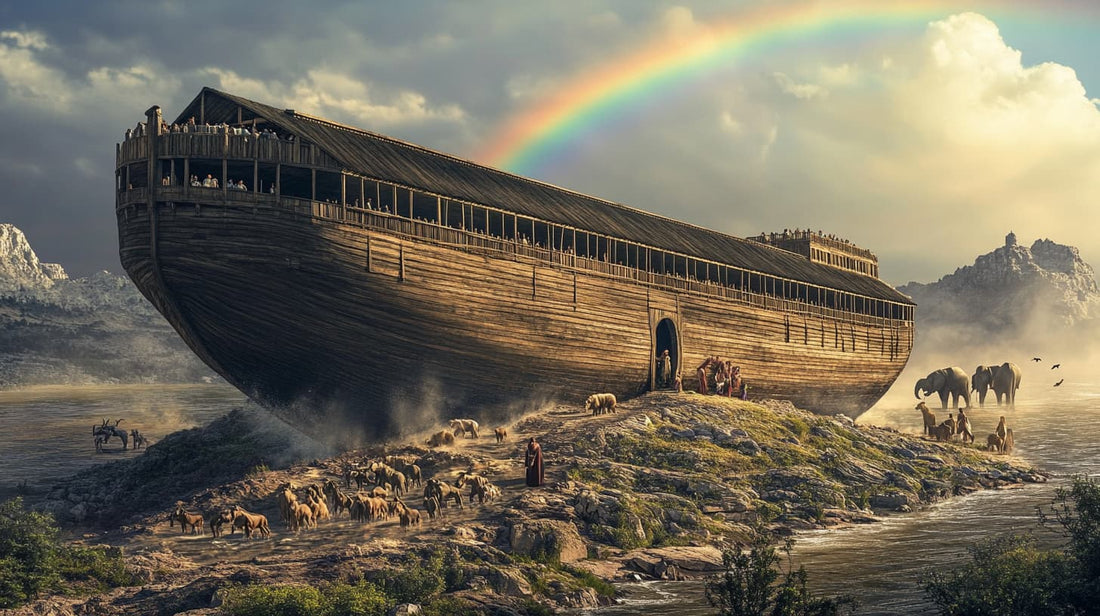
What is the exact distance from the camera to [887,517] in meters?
34.1

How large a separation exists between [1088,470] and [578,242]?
24.3 metres

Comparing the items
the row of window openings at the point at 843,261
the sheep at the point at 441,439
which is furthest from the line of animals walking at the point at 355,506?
the row of window openings at the point at 843,261

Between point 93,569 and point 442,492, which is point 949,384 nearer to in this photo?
point 442,492

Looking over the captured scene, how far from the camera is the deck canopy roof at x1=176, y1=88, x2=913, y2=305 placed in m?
36.1

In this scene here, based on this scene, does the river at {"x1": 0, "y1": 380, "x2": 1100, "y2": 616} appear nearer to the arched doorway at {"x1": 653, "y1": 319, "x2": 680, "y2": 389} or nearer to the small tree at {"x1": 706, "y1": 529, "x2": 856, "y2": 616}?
the small tree at {"x1": 706, "y1": 529, "x2": 856, "y2": 616}

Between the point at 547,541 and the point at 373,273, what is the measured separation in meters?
13.1

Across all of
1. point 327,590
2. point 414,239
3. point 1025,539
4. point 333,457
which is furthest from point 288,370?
point 1025,539

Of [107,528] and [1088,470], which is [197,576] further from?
[1088,470]

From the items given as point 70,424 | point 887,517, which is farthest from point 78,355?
point 887,517

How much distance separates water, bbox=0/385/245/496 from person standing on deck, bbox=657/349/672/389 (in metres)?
26.9

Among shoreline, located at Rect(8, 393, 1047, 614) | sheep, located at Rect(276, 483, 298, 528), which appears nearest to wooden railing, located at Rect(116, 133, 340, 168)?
shoreline, located at Rect(8, 393, 1047, 614)

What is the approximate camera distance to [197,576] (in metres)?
23.7

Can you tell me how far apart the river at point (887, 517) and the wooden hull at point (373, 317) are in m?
13.6

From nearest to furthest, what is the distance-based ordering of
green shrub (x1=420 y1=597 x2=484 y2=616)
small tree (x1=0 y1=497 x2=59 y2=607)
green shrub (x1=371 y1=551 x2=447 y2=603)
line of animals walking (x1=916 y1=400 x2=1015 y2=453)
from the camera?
green shrub (x1=420 y1=597 x2=484 y2=616), green shrub (x1=371 y1=551 x2=447 y2=603), small tree (x1=0 y1=497 x2=59 y2=607), line of animals walking (x1=916 y1=400 x2=1015 y2=453)
